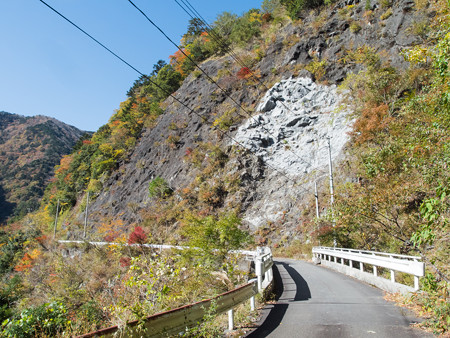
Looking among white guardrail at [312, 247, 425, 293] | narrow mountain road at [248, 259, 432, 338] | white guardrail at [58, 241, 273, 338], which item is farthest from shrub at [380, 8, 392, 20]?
white guardrail at [58, 241, 273, 338]

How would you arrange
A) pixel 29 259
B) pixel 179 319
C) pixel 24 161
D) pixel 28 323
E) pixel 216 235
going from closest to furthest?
pixel 179 319, pixel 28 323, pixel 216 235, pixel 29 259, pixel 24 161

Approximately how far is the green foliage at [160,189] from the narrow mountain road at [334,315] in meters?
31.8

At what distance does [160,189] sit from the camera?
40.1 meters

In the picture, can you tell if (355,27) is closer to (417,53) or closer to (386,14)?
(386,14)

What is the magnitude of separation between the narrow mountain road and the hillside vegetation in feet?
2.54

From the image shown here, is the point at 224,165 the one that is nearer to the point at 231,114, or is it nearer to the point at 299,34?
the point at 231,114

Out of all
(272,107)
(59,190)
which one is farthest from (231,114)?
(59,190)

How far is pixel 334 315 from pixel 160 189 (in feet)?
117

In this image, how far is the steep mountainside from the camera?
118 m

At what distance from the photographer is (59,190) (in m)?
68.8

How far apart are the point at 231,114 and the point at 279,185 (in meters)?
14.2

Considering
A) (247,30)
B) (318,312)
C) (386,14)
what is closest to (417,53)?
(318,312)

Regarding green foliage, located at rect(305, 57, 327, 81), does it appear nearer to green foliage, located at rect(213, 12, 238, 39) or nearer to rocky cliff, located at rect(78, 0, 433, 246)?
rocky cliff, located at rect(78, 0, 433, 246)

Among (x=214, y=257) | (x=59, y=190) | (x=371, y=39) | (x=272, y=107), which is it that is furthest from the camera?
(x=59, y=190)
